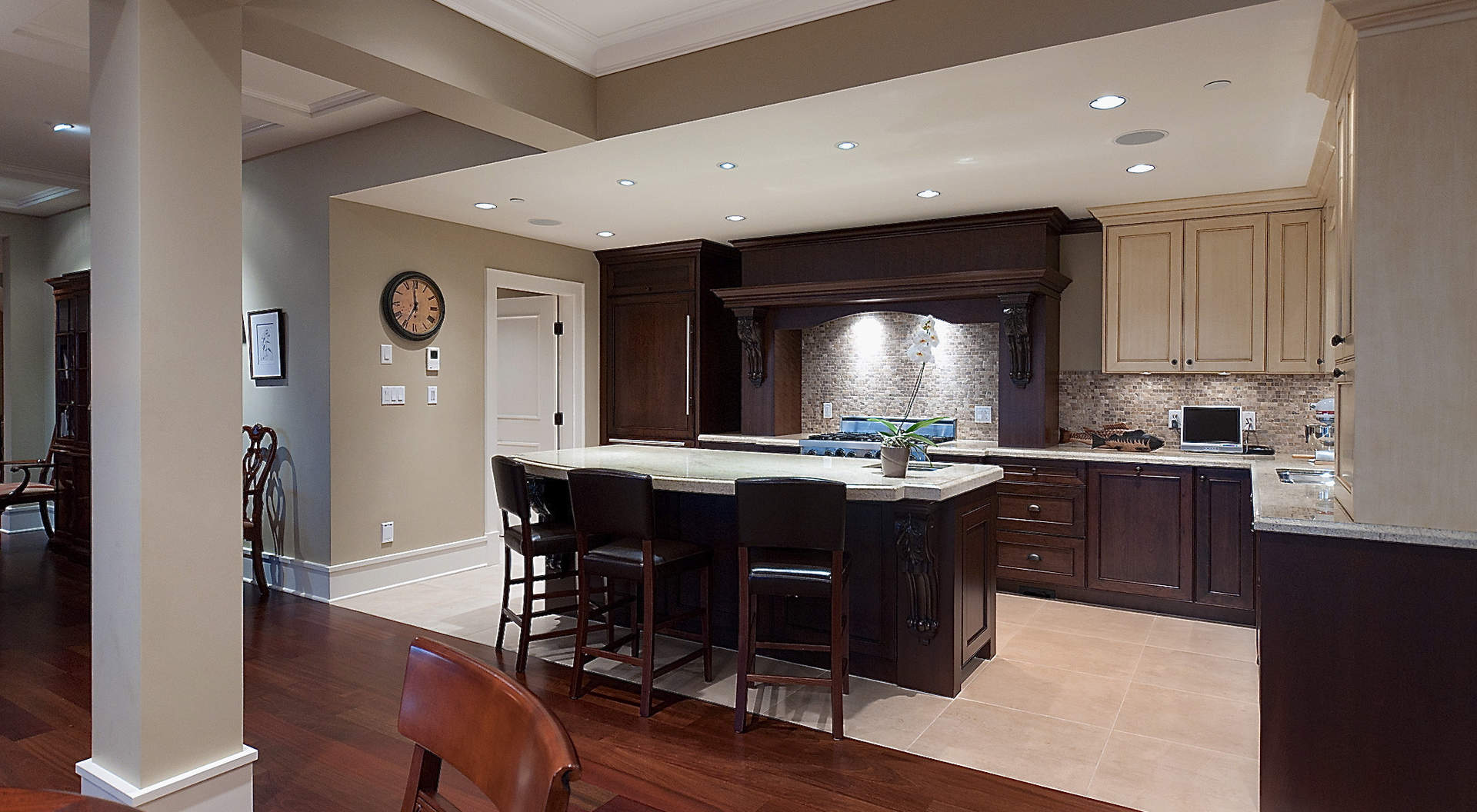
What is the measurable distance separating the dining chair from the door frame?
1343mm

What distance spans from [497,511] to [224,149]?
4030 millimetres

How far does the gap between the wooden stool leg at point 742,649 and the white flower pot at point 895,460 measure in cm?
76

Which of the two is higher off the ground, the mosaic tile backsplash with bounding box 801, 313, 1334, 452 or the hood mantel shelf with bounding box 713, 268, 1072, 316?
the hood mantel shelf with bounding box 713, 268, 1072, 316

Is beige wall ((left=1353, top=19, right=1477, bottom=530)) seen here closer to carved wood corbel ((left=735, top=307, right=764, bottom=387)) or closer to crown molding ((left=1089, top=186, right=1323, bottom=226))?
crown molding ((left=1089, top=186, right=1323, bottom=226))

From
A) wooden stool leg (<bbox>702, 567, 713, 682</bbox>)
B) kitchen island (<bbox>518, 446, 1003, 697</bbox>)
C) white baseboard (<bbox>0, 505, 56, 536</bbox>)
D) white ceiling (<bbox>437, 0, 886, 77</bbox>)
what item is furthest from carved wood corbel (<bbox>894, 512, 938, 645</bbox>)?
white baseboard (<bbox>0, 505, 56, 536</bbox>)

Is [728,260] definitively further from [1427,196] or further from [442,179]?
[1427,196]

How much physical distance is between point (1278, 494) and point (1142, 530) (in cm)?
185

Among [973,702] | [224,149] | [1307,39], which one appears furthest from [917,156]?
[224,149]

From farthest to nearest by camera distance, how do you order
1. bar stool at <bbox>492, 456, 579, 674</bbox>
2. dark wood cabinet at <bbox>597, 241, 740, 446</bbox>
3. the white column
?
dark wood cabinet at <bbox>597, 241, 740, 446</bbox> < bar stool at <bbox>492, 456, 579, 674</bbox> < the white column

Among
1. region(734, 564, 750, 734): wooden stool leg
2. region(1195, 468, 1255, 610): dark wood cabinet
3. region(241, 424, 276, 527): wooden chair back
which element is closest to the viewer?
region(734, 564, 750, 734): wooden stool leg

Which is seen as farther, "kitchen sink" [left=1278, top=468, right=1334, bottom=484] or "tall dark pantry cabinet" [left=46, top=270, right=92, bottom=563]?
"tall dark pantry cabinet" [left=46, top=270, right=92, bottom=563]

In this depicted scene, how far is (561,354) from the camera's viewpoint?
6.83m

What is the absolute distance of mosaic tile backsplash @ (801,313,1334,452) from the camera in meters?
5.04

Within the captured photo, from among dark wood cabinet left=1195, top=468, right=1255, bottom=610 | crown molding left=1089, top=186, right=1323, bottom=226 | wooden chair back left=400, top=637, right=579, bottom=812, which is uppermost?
crown molding left=1089, top=186, right=1323, bottom=226
